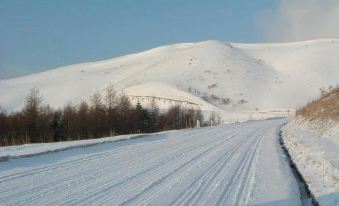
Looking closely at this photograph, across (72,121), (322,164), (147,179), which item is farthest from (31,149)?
(72,121)

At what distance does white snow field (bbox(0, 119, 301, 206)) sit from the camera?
10.9 m

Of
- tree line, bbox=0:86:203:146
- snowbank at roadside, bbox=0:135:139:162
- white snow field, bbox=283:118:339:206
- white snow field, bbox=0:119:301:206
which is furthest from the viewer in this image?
tree line, bbox=0:86:203:146

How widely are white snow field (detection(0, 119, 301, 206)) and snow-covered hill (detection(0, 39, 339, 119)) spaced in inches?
4211

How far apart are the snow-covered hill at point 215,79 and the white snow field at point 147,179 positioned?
10696 centimetres

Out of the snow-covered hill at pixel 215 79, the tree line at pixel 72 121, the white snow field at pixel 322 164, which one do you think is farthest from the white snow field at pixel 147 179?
the snow-covered hill at pixel 215 79

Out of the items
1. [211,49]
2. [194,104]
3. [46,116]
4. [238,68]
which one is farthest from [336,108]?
[211,49]

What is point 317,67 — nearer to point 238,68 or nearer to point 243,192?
point 238,68

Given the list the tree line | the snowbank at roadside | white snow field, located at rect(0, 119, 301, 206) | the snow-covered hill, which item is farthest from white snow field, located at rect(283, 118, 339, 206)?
the snow-covered hill

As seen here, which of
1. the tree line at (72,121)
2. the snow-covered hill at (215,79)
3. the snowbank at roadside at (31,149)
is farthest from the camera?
the snow-covered hill at (215,79)

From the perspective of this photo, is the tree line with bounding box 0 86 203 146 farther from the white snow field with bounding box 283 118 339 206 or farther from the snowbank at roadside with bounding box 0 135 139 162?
the white snow field with bounding box 283 118 339 206

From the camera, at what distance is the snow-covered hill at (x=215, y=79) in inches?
5674

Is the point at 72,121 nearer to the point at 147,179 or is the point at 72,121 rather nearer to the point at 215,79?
the point at 147,179

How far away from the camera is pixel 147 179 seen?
44.8 ft

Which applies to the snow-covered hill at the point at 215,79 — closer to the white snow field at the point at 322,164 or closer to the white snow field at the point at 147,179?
the white snow field at the point at 322,164
